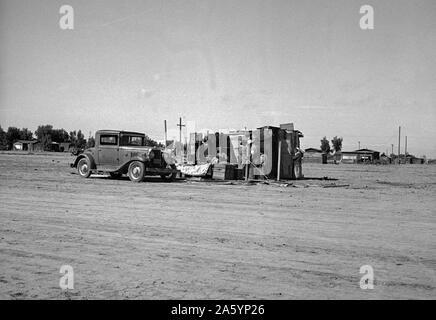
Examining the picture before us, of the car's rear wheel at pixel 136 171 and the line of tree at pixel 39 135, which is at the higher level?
the line of tree at pixel 39 135

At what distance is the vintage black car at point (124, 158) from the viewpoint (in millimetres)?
16359

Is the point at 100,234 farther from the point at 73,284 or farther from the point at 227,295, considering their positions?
the point at 227,295

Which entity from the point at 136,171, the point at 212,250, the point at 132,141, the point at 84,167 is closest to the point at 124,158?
the point at 132,141

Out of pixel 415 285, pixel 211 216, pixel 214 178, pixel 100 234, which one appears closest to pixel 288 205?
pixel 211 216

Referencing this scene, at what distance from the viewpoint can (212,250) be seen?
5117 millimetres

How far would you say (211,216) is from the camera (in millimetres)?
7879

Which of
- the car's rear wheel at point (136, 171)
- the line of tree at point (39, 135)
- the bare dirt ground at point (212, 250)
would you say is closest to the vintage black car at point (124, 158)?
the car's rear wheel at point (136, 171)

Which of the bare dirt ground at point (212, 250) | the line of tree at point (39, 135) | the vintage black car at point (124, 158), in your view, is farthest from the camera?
the line of tree at point (39, 135)

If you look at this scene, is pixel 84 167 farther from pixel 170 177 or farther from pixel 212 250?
pixel 212 250

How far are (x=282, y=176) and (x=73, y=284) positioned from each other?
17287mm

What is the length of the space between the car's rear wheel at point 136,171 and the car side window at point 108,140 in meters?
1.44

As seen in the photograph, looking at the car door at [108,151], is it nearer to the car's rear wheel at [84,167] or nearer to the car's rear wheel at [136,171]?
the car's rear wheel at [84,167]

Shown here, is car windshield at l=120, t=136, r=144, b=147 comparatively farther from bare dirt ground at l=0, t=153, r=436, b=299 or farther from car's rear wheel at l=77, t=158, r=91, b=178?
bare dirt ground at l=0, t=153, r=436, b=299

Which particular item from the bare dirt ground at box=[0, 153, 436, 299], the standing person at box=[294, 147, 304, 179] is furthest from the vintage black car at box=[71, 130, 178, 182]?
the standing person at box=[294, 147, 304, 179]
